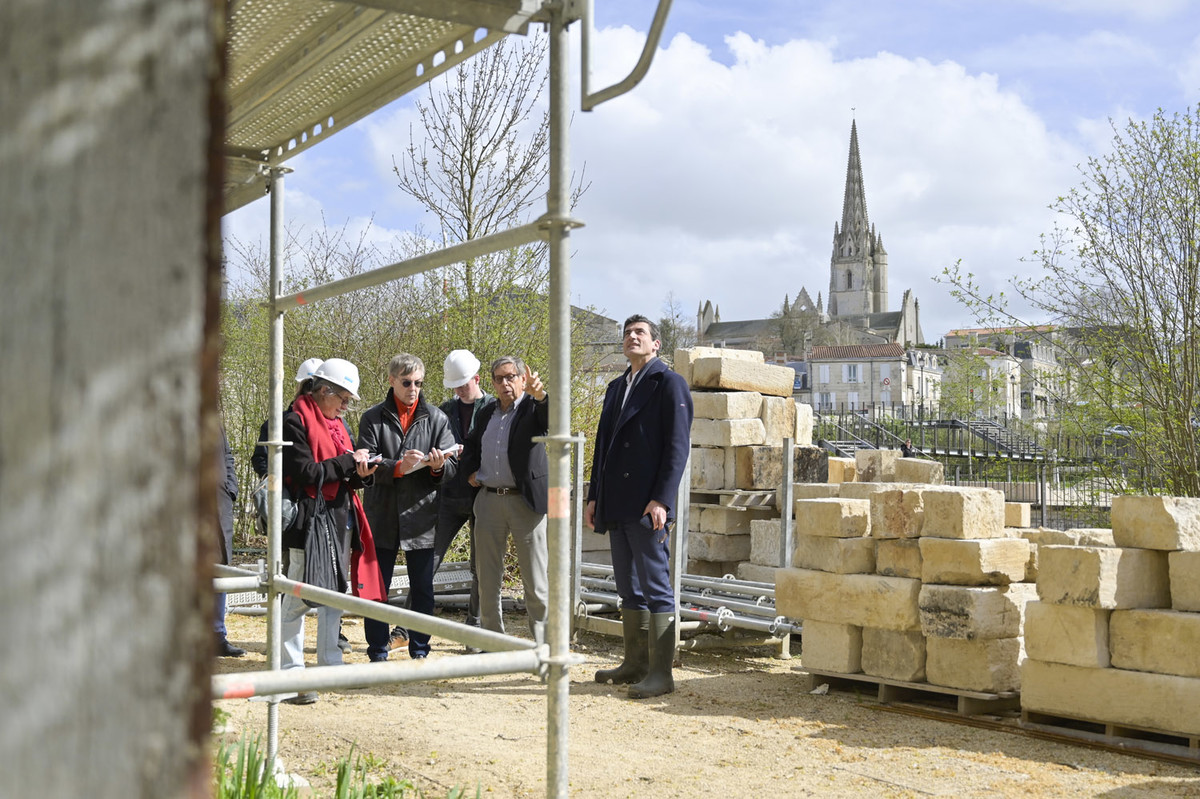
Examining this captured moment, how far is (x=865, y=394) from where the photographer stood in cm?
8325

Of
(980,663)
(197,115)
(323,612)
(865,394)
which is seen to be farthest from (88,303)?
(865,394)

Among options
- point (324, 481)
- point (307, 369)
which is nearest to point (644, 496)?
point (324, 481)

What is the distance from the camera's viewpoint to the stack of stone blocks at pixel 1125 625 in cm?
568

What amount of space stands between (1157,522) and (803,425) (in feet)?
16.9

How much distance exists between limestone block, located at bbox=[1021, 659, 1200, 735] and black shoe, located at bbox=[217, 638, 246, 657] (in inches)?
198

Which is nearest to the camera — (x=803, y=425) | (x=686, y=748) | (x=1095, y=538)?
(x=686, y=748)

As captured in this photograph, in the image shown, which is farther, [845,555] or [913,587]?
[845,555]

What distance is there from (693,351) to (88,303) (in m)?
9.43

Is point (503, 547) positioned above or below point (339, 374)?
below

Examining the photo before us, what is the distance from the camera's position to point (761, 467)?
9773mm

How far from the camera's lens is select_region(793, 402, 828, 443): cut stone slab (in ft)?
35.6

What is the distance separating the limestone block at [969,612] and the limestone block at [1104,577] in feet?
1.43

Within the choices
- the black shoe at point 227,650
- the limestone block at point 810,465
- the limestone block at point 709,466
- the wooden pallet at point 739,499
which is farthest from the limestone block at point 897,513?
the black shoe at point 227,650

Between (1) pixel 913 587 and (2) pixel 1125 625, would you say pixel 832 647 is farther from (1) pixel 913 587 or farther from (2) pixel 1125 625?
(2) pixel 1125 625
